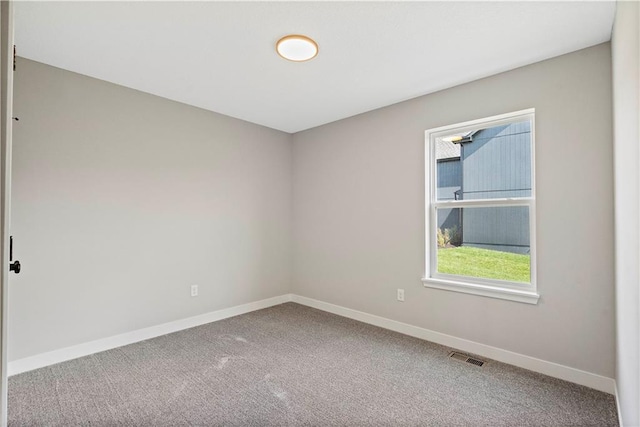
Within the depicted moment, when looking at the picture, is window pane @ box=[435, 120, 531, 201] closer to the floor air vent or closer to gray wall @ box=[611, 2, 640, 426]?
gray wall @ box=[611, 2, 640, 426]

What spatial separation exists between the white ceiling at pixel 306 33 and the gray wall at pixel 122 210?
37 centimetres

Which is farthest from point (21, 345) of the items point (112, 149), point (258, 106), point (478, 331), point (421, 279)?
point (478, 331)

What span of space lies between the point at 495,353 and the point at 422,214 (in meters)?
1.38

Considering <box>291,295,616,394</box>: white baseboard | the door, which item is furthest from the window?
the door

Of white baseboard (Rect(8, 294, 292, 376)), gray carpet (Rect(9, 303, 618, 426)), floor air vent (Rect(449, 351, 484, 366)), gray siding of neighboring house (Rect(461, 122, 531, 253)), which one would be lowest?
floor air vent (Rect(449, 351, 484, 366))

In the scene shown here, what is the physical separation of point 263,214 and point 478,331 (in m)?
2.85

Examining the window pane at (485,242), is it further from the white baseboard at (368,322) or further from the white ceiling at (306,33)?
the white ceiling at (306,33)

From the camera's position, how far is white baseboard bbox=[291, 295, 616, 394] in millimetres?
2268

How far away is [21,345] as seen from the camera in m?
2.49

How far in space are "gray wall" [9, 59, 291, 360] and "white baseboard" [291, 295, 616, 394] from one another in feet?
4.99

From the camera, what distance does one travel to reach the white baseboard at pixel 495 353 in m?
2.27

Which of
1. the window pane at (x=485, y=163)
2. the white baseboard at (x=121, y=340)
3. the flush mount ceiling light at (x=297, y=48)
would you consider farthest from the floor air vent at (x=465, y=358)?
the flush mount ceiling light at (x=297, y=48)

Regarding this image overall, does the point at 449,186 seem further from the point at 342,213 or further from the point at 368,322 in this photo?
the point at 368,322

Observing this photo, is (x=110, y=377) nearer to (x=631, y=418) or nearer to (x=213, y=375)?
(x=213, y=375)
